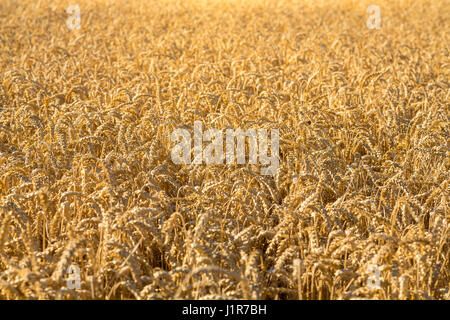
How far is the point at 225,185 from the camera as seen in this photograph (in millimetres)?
2648

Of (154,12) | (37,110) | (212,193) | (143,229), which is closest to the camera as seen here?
(143,229)

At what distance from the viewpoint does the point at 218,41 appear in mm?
7117

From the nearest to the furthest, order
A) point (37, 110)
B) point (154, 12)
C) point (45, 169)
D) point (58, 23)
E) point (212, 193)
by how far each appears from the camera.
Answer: point (212, 193) < point (45, 169) < point (37, 110) < point (58, 23) < point (154, 12)

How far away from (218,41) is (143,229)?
5.35 m

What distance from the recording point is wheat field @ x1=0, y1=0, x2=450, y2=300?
2008 mm

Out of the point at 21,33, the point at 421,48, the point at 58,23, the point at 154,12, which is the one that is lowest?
the point at 421,48

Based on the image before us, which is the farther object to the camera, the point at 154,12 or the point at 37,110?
the point at 154,12

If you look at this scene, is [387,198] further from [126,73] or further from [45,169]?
[126,73]

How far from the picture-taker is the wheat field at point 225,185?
2008mm

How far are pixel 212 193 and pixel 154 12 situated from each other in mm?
9306

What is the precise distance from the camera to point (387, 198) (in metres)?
2.80
